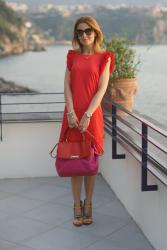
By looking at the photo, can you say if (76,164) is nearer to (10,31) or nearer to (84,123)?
(84,123)

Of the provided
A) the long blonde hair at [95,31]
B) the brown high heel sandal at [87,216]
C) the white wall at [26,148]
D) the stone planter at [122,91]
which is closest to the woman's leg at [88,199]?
the brown high heel sandal at [87,216]

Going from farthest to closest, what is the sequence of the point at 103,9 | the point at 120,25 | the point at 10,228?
the point at 103,9 → the point at 120,25 → the point at 10,228

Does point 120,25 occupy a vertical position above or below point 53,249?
above

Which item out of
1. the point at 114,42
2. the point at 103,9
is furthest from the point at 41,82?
the point at 114,42

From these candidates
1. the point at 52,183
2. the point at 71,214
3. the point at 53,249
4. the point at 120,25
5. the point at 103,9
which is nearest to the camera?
the point at 53,249

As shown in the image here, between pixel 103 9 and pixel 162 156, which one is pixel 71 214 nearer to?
pixel 162 156

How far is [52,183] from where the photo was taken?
5.91 metres

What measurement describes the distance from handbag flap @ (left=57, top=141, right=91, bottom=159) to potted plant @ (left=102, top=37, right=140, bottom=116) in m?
1.63

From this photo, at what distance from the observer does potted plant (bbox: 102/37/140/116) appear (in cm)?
577

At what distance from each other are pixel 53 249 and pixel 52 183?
1.95 metres

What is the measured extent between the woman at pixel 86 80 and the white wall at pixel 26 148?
1.77m

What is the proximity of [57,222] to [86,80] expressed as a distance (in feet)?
4.25

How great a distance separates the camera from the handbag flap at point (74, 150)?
13.8 feet

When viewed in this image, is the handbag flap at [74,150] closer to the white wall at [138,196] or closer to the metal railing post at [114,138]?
the white wall at [138,196]
